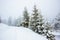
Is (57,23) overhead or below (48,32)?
overhead

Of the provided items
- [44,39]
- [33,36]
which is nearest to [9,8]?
[33,36]

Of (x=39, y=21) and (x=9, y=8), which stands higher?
(x=9, y=8)

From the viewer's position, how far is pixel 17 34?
8.13 feet

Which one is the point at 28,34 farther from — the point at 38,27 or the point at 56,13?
the point at 56,13

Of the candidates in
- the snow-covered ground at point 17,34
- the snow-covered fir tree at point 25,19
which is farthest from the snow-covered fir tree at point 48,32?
the snow-covered fir tree at point 25,19

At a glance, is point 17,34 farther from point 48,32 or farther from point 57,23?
point 57,23

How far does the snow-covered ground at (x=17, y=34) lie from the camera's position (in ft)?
8.04

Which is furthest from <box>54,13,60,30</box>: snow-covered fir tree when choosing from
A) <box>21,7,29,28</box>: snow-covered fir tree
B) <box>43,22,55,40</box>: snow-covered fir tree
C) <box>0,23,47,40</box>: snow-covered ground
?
<box>21,7,29,28</box>: snow-covered fir tree

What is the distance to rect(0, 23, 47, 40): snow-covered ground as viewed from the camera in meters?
2.45

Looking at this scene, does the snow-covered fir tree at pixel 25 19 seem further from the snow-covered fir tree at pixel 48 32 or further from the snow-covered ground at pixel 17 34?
the snow-covered fir tree at pixel 48 32

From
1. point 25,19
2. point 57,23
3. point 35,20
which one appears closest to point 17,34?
point 25,19

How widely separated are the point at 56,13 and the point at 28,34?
2.61ft

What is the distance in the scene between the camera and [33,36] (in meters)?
2.50

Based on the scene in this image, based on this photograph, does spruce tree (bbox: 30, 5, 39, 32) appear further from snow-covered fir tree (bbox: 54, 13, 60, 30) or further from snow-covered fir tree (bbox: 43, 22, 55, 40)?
snow-covered fir tree (bbox: 54, 13, 60, 30)
